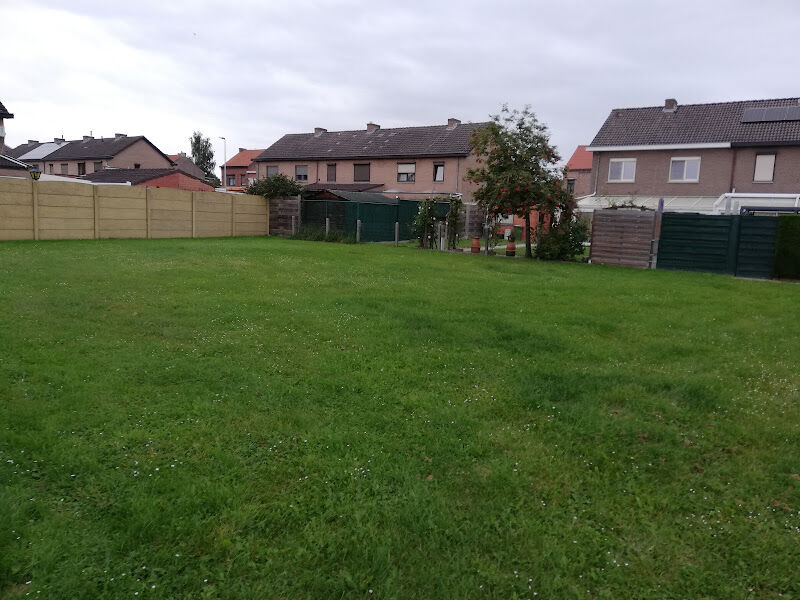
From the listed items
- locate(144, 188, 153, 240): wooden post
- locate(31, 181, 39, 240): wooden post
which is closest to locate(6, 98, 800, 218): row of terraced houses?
locate(144, 188, 153, 240): wooden post

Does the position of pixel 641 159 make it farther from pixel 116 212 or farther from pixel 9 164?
pixel 9 164

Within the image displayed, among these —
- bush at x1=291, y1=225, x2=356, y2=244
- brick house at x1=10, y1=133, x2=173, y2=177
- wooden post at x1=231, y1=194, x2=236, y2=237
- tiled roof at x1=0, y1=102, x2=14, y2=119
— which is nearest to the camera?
bush at x1=291, y1=225, x2=356, y2=244

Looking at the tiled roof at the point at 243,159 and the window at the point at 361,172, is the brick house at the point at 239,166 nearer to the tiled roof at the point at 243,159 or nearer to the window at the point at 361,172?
the tiled roof at the point at 243,159

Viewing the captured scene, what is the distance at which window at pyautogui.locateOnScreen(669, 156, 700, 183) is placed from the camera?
3077 cm

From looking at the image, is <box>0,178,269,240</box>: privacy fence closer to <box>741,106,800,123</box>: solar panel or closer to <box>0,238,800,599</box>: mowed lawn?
<box>0,238,800,599</box>: mowed lawn

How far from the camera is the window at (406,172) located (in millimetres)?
42938

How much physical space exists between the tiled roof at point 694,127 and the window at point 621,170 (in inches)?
39.1

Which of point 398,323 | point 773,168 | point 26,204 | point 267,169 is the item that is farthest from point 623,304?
point 267,169

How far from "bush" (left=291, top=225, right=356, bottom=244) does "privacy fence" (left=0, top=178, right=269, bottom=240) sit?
9.67 feet

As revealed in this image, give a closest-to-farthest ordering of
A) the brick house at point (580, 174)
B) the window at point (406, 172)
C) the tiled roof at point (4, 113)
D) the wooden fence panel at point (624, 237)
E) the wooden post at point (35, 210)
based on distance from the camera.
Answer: the wooden fence panel at point (624, 237) → the wooden post at point (35, 210) → the tiled roof at point (4, 113) → the window at point (406, 172) → the brick house at point (580, 174)

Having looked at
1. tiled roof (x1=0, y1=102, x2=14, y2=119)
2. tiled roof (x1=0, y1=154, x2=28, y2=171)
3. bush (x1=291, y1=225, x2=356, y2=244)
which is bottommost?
bush (x1=291, y1=225, x2=356, y2=244)

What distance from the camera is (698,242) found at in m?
18.5

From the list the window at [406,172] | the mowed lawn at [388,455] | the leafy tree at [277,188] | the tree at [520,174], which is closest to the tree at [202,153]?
the window at [406,172]

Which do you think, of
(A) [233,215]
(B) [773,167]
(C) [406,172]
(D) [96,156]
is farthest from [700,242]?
(D) [96,156]
